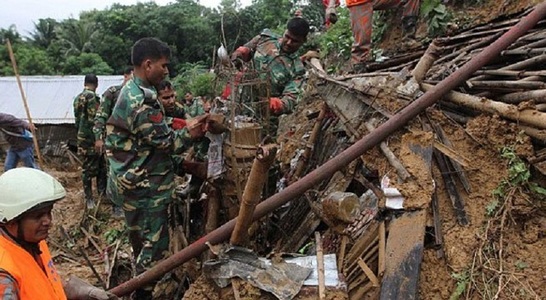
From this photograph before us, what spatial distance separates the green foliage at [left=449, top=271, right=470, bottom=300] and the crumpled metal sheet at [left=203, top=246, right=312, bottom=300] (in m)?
0.97

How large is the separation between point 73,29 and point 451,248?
3538 cm

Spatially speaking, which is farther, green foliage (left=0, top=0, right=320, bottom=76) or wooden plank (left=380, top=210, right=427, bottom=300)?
green foliage (left=0, top=0, right=320, bottom=76)

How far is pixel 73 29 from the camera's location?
110ft

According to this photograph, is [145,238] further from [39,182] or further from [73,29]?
[73,29]

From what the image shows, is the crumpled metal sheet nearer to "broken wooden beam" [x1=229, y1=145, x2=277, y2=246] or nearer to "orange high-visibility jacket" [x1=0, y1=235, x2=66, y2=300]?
"broken wooden beam" [x1=229, y1=145, x2=277, y2=246]

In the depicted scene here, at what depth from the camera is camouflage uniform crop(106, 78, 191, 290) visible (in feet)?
14.1

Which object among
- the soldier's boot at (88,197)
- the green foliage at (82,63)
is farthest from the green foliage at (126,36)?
the soldier's boot at (88,197)

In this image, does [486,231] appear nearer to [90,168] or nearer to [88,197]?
[88,197]

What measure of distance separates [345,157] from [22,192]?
223 centimetres

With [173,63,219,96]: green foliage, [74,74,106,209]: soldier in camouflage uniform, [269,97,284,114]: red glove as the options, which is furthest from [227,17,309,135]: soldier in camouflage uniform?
[173,63,219,96]: green foliage

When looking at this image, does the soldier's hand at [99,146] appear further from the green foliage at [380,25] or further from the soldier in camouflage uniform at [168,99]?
the green foliage at [380,25]

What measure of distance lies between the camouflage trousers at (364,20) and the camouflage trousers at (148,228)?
13.0 ft

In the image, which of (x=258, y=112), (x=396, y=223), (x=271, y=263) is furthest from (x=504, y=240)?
(x=258, y=112)

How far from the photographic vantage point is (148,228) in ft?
15.1
